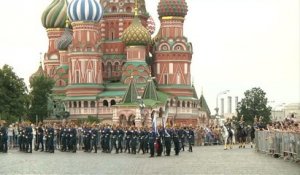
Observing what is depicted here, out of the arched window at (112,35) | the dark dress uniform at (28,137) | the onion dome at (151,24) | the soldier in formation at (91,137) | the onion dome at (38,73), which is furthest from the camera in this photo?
the onion dome at (151,24)

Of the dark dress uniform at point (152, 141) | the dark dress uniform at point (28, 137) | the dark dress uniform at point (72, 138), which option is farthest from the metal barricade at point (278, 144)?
the dark dress uniform at point (28, 137)

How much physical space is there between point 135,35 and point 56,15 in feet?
53.5

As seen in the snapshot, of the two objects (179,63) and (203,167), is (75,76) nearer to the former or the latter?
(179,63)

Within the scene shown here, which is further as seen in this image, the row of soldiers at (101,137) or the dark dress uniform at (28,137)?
the dark dress uniform at (28,137)

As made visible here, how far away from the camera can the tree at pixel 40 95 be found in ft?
334

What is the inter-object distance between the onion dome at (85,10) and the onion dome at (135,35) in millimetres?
3448

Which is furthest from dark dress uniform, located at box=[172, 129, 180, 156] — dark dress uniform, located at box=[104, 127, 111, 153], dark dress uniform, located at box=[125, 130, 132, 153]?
dark dress uniform, located at box=[104, 127, 111, 153]

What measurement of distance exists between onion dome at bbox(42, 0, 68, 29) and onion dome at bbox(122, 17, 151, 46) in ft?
47.0

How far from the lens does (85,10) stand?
303ft

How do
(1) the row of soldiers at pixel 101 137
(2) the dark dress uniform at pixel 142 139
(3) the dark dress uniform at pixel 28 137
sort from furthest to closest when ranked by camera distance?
(3) the dark dress uniform at pixel 28 137
(1) the row of soldiers at pixel 101 137
(2) the dark dress uniform at pixel 142 139

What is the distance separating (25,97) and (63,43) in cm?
1927

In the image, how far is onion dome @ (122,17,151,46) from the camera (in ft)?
306

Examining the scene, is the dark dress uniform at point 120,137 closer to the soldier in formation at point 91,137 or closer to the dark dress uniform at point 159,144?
the soldier in formation at point 91,137

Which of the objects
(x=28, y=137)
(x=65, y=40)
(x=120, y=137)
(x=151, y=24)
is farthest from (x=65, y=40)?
(x=28, y=137)
